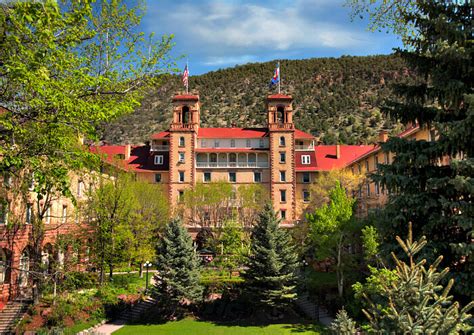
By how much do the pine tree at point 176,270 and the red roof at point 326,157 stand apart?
84.9 ft

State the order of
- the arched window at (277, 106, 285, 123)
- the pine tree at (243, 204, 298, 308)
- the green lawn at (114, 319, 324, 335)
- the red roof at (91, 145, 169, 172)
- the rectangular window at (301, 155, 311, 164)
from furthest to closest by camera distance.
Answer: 1. the arched window at (277, 106, 285, 123)
2. the rectangular window at (301, 155, 311, 164)
3. the red roof at (91, 145, 169, 172)
4. the pine tree at (243, 204, 298, 308)
5. the green lawn at (114, 319, 324, 335)

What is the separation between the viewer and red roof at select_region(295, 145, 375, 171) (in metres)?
56.9

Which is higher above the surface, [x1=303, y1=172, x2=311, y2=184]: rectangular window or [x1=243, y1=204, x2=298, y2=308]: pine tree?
[x1=303, y1=172, x2=311, y2=184]: rectangular window

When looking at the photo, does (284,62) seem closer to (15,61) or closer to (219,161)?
(219,161)

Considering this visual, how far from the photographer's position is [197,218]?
5106 centimetres

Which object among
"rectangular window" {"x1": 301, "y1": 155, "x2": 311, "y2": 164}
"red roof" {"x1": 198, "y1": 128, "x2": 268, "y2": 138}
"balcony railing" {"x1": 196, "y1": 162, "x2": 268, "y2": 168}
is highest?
"red roof" {"x1": 198, "y1": 128, "x2": 268, "y2": 138}

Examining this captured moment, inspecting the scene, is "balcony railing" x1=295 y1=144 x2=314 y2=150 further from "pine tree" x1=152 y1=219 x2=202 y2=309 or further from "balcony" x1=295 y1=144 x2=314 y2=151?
"pine tree" x1=152 y1=219 x2=202 y2=309

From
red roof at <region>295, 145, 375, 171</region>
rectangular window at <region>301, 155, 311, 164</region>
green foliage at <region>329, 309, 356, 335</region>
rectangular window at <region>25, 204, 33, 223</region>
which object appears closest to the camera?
green foliage at <region>329, 309, 356, 335</region>

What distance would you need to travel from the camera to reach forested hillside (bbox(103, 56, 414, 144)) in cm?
11675

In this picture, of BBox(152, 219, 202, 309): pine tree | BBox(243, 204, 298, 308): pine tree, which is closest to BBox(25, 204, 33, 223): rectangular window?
BBox(152, 219, 202, 309): pine tree

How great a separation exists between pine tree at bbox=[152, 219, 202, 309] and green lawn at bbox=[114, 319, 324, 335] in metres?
2.25

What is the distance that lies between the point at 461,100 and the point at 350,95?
131750 mm

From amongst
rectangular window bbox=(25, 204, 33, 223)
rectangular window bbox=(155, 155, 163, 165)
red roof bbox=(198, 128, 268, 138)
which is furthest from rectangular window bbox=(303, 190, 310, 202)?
rectangular window bbox=(25, 204, 33, 223)

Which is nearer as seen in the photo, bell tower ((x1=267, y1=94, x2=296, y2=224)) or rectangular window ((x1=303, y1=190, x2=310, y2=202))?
bell tower ((x1=267, y1=94, x2=296, y2=224))
